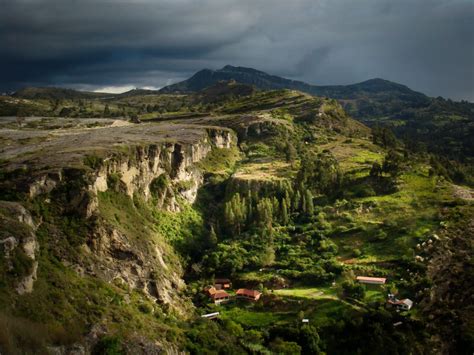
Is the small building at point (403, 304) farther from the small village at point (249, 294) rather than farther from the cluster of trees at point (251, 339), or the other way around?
the cluster of trees at point (251, 339)

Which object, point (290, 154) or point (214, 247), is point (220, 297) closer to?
point (214, 247)

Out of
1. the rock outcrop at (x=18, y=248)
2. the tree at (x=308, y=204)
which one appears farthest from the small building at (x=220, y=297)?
the tree at (x=308, y=204)

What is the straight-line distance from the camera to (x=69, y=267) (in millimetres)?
43469

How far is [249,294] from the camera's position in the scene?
5416cm

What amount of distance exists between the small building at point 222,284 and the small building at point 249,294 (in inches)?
115

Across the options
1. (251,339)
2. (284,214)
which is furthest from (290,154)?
(251,339)

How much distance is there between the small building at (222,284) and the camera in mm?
57781

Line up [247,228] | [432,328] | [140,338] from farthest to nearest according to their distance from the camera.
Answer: [247,228] < [432,328] < [140,338]

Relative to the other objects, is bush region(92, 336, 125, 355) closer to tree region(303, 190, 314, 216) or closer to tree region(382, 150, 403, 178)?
tree region(303, 190, 314, 216)

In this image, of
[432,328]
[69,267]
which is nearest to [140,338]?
[69,267]

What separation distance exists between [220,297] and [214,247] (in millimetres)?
13693

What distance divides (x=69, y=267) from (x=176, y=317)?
12.5 meters

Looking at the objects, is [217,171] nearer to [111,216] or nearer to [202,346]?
[111,216]

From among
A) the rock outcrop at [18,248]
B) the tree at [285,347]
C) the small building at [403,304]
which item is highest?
the rock outcrop at [18,248]
